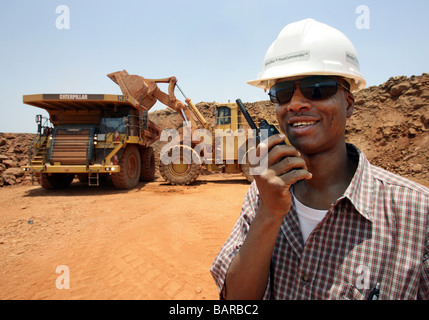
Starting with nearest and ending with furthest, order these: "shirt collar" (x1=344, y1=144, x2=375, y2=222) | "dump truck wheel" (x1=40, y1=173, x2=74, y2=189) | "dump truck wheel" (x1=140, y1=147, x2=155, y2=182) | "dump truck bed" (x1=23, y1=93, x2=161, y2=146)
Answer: "shirt collar" (x1=344, y1=144, x2=375, y2=222) → "dump truck wheel" (x1=40, y1=173, x2=74, y2=189) → "dump truck bed" (x1=23, y1=93, x2=161, y2=146) → "dump truck wheel" (x1=140, y1=147, x2=155, y2=182)

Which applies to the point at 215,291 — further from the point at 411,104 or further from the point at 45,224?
the point at 411,104

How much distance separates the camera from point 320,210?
1378 millimetres

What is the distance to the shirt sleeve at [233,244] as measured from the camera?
49.8 inches

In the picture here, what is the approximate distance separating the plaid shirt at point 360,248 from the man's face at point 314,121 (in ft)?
0.82

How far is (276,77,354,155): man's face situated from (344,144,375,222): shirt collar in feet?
0.71

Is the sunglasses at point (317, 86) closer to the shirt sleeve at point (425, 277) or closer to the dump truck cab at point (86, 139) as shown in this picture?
the shirt sleeve at point (425, 277)

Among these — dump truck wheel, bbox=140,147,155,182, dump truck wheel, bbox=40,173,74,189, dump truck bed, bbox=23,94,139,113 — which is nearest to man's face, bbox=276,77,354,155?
dump truck bed, bbox=23,94,139,113

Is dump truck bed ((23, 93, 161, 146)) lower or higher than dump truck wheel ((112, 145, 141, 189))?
higher

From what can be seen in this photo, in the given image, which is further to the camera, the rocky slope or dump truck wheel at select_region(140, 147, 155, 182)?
the rocky slope

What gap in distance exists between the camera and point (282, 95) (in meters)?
1.43

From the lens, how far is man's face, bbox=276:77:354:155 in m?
1.33

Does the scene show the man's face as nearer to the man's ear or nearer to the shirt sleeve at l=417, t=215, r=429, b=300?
the man's ear
